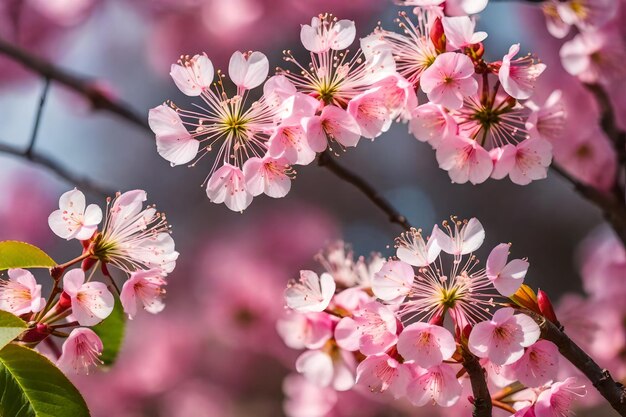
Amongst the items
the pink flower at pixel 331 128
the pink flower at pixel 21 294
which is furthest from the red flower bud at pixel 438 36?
the pink flower at pixel 21 294

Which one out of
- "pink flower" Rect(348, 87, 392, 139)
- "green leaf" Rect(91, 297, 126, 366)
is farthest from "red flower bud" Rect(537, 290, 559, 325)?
"green leaf" Rect(91, 297, 126, 366)

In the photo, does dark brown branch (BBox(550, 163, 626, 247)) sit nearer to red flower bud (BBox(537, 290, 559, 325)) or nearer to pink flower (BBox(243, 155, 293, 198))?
red flower bud (BBox(537, 290, 559, 325))

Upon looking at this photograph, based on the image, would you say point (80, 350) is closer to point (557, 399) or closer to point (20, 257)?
point (20, 257)

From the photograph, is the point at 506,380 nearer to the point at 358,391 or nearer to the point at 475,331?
the point at 475,331

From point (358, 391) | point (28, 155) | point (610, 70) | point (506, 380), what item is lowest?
point (358, 391)

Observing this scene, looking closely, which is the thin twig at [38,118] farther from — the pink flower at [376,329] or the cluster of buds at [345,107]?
the pink flower at [376,329]

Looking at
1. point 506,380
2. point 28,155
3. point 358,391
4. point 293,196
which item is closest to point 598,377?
point 506,380

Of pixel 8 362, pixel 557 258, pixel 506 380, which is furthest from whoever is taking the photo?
pixel 557 258
